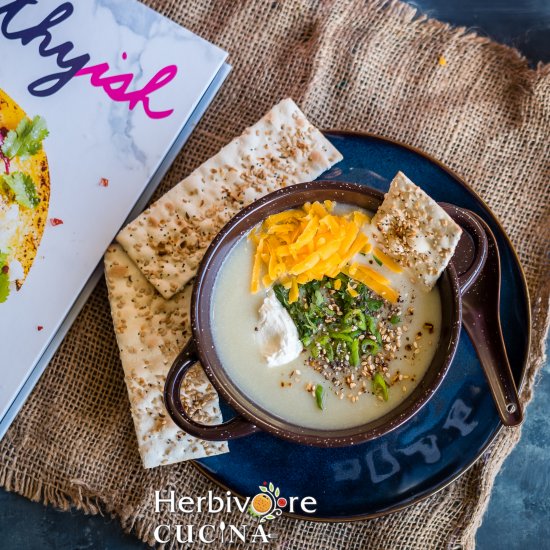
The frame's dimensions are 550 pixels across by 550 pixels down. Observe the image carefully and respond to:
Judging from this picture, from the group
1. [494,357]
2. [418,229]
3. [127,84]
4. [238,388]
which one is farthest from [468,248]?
[127,84]

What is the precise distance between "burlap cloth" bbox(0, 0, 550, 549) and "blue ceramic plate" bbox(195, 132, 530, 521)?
10 cm

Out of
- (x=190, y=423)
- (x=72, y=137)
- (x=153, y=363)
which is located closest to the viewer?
(x=190, y=423)

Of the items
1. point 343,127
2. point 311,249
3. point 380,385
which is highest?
point 343,127

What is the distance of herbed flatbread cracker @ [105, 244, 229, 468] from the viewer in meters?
1.80

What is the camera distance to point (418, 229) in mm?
1577

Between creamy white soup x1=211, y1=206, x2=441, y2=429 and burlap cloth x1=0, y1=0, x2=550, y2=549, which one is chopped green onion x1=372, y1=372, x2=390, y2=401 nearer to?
creamy white soup x1=211, y1=206, x2=441, y2=429

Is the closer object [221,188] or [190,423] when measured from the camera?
[190,423]

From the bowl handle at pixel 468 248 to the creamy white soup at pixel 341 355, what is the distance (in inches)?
3.5

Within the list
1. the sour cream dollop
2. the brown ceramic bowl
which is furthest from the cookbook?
the sour cream dollop

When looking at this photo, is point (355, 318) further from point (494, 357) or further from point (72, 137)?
point (72, 137)

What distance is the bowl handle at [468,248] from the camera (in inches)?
63.3

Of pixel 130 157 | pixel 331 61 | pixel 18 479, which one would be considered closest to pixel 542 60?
pixel 331 61

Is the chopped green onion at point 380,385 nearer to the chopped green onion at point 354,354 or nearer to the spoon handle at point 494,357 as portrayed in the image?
the chopped green onion at point 354,354

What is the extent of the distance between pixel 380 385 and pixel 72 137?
108cm
